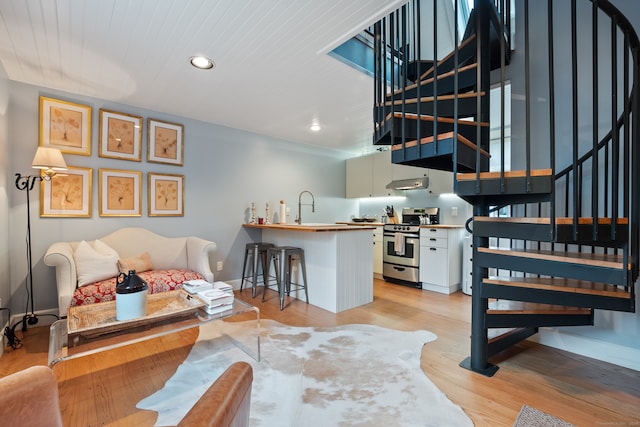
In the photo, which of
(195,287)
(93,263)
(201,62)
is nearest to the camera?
(195,287)

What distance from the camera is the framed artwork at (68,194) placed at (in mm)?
2953

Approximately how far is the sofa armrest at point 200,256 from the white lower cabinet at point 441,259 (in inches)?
117

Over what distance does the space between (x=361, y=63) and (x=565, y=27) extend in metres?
1.67

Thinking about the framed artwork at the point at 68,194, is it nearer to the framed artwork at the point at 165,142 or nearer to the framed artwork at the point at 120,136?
the framed artwork at the point at 120,136

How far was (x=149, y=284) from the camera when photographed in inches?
111

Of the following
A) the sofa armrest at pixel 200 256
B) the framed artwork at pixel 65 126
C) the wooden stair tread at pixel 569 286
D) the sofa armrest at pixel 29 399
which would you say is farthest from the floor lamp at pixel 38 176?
the wooden stair tread at pixel 569 286

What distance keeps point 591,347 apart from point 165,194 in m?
4.56

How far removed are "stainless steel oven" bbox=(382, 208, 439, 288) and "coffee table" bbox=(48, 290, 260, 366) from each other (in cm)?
286

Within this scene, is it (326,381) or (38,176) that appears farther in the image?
(38,176)

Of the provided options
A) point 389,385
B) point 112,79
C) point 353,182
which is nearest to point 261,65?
point 112,79

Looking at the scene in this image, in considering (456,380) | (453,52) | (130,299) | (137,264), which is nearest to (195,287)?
(130,299)

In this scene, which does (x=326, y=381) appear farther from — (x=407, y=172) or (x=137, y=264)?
(x=407, y=172)

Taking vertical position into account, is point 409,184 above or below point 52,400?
above

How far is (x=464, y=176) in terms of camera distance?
186 centimetres
